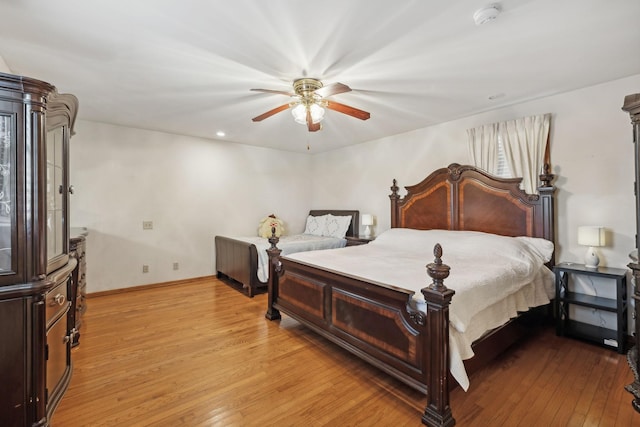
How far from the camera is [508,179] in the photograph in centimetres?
341

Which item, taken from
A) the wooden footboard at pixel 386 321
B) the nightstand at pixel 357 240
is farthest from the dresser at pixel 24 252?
the nightstand at pixel 357 240

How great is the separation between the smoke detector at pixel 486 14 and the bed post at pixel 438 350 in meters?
1.44

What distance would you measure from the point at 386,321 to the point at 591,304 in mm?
2076

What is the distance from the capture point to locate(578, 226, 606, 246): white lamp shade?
2.66m

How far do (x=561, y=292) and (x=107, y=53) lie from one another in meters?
4.54

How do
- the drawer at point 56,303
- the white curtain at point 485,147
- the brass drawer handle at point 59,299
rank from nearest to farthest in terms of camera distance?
the drawer at point 56,303 → the brass drawer handle at point 59,299 → the white curtain at point 485,147

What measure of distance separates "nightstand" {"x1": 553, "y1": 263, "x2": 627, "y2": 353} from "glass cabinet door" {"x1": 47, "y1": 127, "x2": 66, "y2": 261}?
4020 mm

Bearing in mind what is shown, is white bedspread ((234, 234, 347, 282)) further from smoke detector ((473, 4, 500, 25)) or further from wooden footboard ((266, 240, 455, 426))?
smoke detector ((473, 4, 500, 25))

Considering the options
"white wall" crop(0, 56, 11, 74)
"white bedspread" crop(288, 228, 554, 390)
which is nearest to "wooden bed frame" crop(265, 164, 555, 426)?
"white bedspread" crop(288, 228, 554, 390)

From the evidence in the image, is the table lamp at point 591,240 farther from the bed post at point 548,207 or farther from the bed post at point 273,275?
the bed post at point 273,275

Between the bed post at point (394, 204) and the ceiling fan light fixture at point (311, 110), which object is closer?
the ceiling fan light fixture at point (311, 110)

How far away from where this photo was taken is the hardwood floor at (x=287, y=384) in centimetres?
179

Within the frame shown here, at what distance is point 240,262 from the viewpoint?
14.5ft

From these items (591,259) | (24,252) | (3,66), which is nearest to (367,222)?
(591,259)
